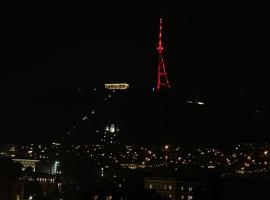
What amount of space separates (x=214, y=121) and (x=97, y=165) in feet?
74.0

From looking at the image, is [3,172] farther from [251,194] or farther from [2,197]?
[251,194]

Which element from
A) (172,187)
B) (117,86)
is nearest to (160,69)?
(117,86)

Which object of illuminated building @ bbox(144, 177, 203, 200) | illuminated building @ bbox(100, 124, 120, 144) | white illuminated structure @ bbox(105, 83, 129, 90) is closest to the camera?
illuminated building @ bbox(144, 177, 203, 200)

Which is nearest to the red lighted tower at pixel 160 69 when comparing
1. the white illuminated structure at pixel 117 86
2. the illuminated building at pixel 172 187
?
the white illuminated structure at pixel 117 86

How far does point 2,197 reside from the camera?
14641mm

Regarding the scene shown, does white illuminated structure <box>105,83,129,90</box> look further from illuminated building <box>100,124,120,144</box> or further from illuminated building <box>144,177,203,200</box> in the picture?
illuminated building <box>144,177,203,200</box>

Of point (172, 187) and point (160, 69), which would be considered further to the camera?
point (160, 69)

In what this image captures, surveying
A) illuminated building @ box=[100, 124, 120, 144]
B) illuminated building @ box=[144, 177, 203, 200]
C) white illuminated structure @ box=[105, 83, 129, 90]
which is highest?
white illuminated structure @ box=[105, 83, 129, 90]

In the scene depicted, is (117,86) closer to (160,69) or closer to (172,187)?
(160,69)

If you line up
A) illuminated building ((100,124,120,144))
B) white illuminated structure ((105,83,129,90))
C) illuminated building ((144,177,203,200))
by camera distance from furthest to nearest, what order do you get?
white illuminated structure ((105,83,129,90)), illuminated building ((100,124,120,144)), illuminated building ((144,177,203,200))

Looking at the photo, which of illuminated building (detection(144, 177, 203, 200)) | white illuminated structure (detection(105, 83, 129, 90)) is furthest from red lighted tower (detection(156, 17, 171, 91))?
illuminated building (detection(144, 177, 203, 200))

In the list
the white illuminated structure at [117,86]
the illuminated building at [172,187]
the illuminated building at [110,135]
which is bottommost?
the illuminated building at [172,187]

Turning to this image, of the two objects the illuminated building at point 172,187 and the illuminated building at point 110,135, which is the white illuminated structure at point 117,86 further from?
the illuminated building at point 172,187

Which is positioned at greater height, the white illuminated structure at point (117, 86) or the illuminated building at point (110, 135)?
the white illuminated structure at point (117, 86)
